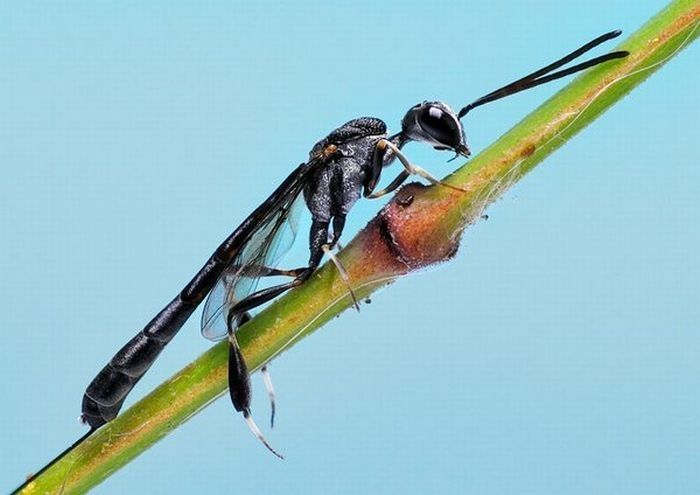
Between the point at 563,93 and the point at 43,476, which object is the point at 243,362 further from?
the point at 563,93

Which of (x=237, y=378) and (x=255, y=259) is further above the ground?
(x=255, y=259)

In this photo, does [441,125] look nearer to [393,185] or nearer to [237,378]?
[393,185]

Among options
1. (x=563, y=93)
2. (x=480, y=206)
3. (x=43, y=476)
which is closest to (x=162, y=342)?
(x=43, y=476)

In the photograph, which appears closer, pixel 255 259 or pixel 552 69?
pixel 552 69

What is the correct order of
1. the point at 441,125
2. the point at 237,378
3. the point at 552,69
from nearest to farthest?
the point at 552,69
the point at 237,378
the point at 441,125

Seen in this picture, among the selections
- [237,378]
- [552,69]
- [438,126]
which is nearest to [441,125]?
[438,126]

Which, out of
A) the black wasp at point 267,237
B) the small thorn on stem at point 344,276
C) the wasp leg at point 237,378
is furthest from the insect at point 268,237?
the small thorn on stem at point 344,276

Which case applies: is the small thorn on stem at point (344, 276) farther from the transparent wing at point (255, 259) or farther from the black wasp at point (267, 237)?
the transparent wing at point (255, 259)
